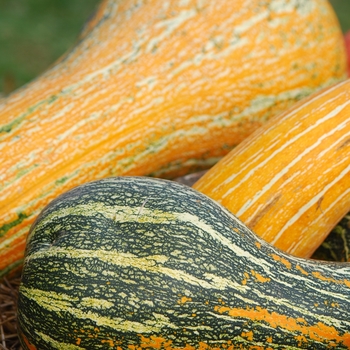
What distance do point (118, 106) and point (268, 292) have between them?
934 millimetres

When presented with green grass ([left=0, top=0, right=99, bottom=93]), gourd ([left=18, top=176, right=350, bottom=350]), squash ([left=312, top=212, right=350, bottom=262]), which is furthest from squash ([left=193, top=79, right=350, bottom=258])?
green grass ([left=0, top=0, right=99, bottom=93])

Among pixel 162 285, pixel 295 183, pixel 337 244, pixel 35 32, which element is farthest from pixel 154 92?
pixel 35 32

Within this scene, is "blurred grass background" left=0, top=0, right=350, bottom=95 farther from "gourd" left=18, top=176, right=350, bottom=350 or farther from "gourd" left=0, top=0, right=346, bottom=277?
"gourd" left=18, top=176, right=350, bottom=350

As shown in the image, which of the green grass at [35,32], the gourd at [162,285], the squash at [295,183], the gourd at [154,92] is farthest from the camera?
the green grass at [35,32]

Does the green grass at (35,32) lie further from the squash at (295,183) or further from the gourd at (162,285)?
the gourd at (162,285)

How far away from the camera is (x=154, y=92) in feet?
6.60

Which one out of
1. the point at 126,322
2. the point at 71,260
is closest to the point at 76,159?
the point at 71,260

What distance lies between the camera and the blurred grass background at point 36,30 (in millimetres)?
5035

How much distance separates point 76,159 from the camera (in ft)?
6.24

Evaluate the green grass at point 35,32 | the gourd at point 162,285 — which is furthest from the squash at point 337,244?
the green grass at point 35,32

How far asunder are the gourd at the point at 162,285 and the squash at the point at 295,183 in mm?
287

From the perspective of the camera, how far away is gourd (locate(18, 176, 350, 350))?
122 centimetres

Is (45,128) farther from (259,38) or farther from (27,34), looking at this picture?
(27,34)

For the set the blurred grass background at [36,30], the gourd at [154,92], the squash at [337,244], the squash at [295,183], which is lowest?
the squash at [337,244]
